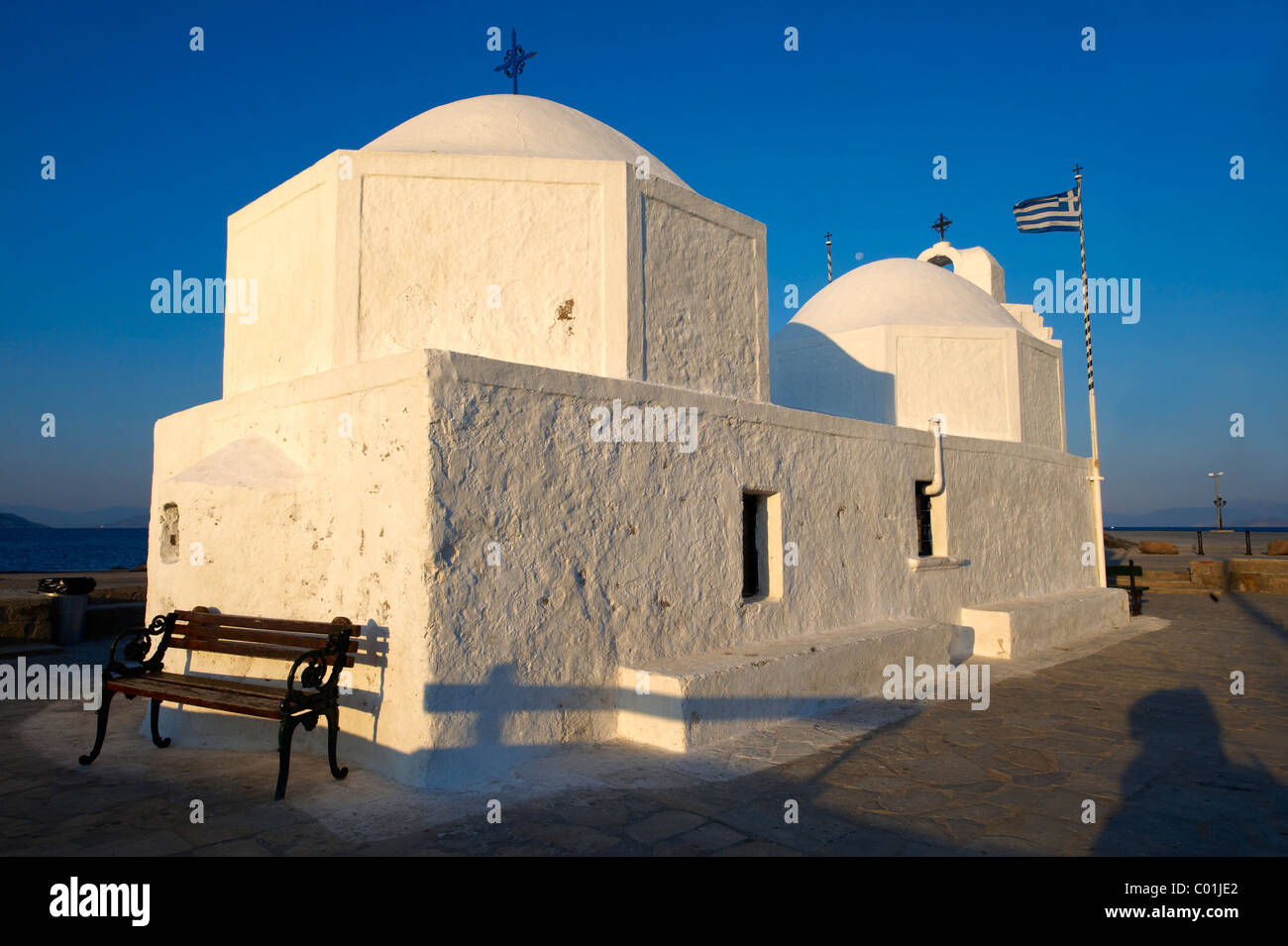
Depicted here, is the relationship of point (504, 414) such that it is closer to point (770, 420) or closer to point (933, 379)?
point (770, 420)

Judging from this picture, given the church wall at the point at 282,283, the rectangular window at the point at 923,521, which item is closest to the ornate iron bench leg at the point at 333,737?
the church wall at the point at 282,283

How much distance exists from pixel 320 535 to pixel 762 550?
372cm

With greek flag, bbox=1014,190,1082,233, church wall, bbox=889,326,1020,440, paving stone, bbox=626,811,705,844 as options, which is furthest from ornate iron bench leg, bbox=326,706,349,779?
greek flag, bbox=1014,190,1082,233

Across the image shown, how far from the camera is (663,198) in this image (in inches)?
270

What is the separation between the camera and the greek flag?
14.3 meters

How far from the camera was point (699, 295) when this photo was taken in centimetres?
715

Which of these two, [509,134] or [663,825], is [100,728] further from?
[509,134]

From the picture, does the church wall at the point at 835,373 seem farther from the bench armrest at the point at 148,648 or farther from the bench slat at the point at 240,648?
the bench armrest at the point at 148,648

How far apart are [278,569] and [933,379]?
Result: 9.08m

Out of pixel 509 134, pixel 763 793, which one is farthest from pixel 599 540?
pixel 509 134

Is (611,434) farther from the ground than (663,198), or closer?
closer

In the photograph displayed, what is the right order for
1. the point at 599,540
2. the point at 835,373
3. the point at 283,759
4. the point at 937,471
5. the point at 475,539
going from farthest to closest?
the point at 835,373
the point at 937,471
the point at 599,540
the point at 475,539
the point at 283,759
